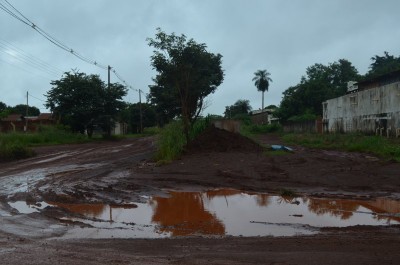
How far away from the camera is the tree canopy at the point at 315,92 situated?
67688 millimetres

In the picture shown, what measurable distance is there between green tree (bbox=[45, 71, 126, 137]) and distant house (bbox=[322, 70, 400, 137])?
24.0m

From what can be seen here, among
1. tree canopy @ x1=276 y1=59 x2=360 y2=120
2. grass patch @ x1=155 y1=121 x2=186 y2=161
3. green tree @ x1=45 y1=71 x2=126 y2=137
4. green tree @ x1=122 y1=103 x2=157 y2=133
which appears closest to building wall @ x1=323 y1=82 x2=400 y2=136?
tree canopy @ x1=276 y1=59 x2=360 y2=120

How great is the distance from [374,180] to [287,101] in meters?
59.1

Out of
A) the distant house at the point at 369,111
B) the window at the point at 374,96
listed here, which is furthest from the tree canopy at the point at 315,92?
the window at the point at 374,96

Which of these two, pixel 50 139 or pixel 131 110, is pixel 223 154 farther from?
pixel 131 110

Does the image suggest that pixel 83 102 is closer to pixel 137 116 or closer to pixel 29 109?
pixel 137 116

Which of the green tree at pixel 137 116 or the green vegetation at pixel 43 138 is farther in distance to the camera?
the green tree at pixel 137 116

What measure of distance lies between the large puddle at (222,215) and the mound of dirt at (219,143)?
10.8 m

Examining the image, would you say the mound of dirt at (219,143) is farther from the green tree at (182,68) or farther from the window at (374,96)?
the window at (374,96)

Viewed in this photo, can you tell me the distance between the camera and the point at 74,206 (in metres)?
10.4

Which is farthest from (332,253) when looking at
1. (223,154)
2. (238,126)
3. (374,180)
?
(238,126)

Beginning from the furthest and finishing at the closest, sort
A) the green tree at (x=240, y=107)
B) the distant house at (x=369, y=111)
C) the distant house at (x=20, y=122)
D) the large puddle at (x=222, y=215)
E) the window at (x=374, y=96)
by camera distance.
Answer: the green tree at (x=240, y=107) → the distant house at (x=20, y=122) → the window at (x=374, y=96) → the distant house at (x=369, y=111) → the large puddle at (x=222, y=215)

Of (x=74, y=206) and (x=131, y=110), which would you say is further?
(x=131, y=110)

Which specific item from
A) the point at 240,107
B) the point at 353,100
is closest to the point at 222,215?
the point at 353,100
